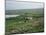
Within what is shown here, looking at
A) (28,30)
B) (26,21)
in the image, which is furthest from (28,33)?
(26,21)

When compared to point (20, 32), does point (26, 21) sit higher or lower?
higher

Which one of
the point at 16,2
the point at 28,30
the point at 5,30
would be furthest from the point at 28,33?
the point at 16,2

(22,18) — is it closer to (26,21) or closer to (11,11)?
(26,21)

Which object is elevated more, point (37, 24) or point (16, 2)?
point (16, 2)

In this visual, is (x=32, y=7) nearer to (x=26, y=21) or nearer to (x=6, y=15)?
(x=26, y=21)

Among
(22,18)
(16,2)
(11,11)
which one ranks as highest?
(16,2)

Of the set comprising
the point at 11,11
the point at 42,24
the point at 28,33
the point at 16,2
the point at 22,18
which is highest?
the point at 16,2
